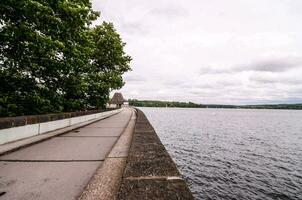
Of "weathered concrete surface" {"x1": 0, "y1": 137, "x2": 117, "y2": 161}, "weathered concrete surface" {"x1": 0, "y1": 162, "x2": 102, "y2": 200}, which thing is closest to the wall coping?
"weathered concrete surface" {"x1": 0, "y1": 137, "x2": 117, "y2": 161}

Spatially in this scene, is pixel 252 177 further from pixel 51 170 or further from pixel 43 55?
pixel 43 55

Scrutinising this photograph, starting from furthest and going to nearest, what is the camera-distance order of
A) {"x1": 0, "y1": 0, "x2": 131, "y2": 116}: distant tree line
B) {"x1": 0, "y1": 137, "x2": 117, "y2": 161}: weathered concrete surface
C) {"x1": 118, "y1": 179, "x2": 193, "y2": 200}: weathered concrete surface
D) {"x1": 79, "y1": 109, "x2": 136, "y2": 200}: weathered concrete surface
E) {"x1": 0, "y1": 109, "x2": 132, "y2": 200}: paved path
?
{"x1": 0, "y1": 0, "x2": 131, "y2": 116}: distant tree line < {"x1": 0, "y1": 137, "x2": 117, "y2": 161}: weathered concrete surface < {"x1": 0, "y1": 109, "x2": 132, "y2": 200}: paved path < {"x1": 79, "y1": 109, "x2": 136, "y2": 200}: weathered concrete surface < {"x1": 118, "y1": 179, "x2": 193, "y2": 200}: weathered concrete surface

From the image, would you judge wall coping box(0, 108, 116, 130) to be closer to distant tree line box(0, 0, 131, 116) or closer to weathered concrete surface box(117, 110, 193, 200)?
distant tree line box(0, 0, 131, 116)

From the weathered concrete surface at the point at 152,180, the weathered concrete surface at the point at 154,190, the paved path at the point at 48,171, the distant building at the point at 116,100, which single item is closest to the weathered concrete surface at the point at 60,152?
the paved path at the point at 48,171

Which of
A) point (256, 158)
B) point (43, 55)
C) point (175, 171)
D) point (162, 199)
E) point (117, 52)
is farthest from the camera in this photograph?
point (117, 52)

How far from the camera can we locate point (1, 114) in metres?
10.1

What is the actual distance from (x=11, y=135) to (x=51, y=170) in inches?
146

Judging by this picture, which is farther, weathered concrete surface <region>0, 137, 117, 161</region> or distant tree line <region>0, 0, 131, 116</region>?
distant tree line <region>0, 0, 131, 116</region>

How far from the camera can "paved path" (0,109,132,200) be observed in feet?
12.8

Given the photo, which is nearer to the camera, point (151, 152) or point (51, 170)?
point (51, 170)

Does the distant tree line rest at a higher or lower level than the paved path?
higher

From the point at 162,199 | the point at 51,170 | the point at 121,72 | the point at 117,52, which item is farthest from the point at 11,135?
the point at 121,72

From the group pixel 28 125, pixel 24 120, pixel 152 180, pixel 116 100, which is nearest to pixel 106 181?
pixel 152 180

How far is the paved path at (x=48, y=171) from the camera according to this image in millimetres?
3903
